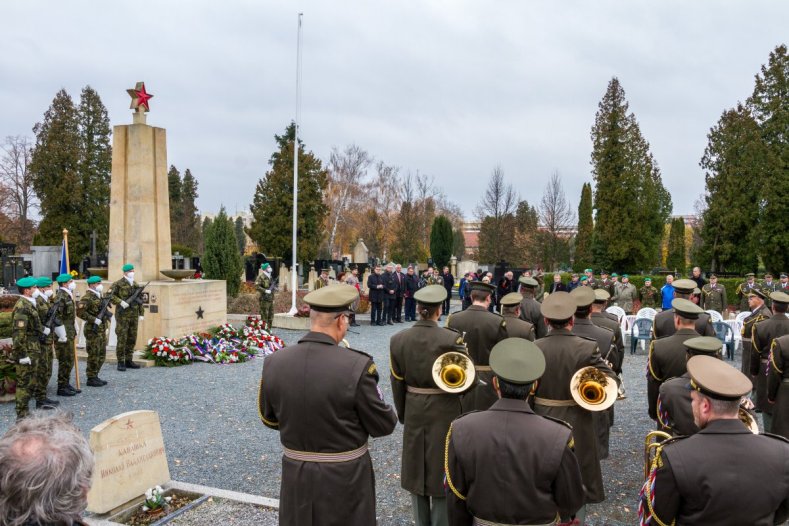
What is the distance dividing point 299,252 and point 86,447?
34.0m

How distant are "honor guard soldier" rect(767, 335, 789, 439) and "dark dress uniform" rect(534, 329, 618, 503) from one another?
97.6 inches

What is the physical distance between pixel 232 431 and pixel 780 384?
254 inches

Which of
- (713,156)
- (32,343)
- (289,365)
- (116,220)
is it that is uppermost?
(713,156)

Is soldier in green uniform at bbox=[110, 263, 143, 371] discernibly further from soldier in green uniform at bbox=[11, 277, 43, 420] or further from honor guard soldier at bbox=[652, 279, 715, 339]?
honor guard soldier at bbox=[652, 279, 715, 339]

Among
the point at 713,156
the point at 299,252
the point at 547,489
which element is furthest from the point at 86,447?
the point at 713,156

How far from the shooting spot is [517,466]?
267 cm

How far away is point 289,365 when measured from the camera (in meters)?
3.36

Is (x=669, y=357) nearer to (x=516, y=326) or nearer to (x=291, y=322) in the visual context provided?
(x=516, y=326)

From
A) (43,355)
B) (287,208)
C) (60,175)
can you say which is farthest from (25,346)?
(60,175)

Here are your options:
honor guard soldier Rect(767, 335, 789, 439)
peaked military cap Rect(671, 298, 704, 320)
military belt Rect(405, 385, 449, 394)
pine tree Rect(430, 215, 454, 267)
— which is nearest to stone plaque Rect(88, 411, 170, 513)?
military belt Rect(405, 385, 449, 394)

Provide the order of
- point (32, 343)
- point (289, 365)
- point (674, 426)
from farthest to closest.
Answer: point (32, 343) < point (674, 426) < point (289, 365)

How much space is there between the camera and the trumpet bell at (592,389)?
4.27 metres

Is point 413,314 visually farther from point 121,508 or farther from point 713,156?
point 713,156

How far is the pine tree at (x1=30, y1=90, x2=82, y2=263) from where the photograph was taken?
3647 centimetres
